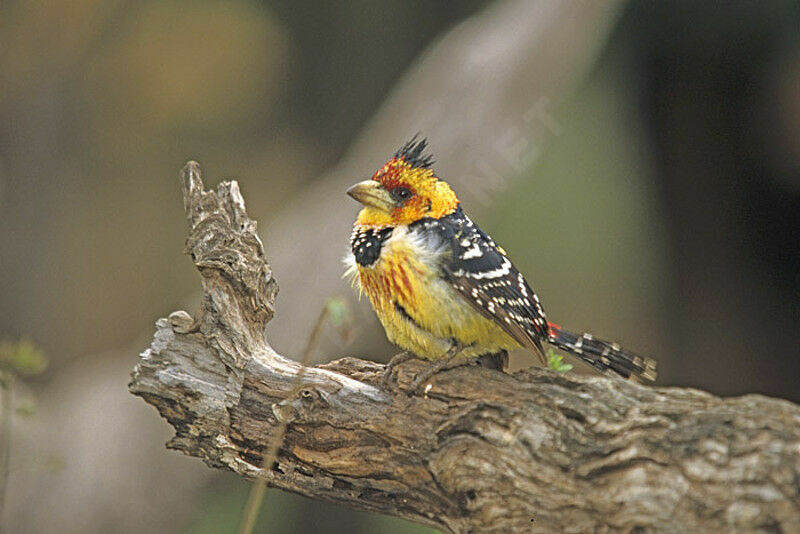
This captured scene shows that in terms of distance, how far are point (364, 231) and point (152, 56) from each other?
13.2ft

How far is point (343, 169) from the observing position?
4871 mm

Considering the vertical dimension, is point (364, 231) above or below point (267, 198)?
below

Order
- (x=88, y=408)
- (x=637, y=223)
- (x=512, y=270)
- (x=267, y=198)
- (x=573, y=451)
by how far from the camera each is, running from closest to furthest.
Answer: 1. (x=573, y=451)
2. (x=512, y=270)
3. (x=88, y=408)
4. (x=637, y=223)
5. (x=267, y=198)

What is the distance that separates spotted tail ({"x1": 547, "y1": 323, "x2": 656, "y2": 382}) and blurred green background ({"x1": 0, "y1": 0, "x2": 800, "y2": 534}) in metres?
1.77

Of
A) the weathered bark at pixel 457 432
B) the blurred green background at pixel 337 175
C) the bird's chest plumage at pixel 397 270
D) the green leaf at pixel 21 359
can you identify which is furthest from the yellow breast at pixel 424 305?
the blurred green background at pixel 337 175

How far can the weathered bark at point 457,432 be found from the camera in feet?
5.47

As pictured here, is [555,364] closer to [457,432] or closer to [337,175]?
[457,432]

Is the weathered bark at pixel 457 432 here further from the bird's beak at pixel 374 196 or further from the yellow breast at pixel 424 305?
the bird's beak at pixel 374 196

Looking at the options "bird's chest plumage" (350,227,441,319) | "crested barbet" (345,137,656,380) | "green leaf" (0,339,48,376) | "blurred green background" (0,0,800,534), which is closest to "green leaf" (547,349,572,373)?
"crested barbet" (345,137,656,380)

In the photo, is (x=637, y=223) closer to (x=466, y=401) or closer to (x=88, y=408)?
(x=88, y=408)

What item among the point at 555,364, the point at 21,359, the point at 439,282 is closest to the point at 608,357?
the point at 555,364

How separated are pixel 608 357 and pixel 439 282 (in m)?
0.50

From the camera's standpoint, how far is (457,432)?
1.94m

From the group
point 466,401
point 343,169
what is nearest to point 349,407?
point 466,401
